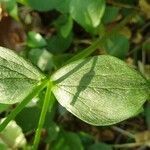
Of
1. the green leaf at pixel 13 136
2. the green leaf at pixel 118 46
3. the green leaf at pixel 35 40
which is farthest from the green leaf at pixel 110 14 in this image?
the green leaf at pixel 13 136

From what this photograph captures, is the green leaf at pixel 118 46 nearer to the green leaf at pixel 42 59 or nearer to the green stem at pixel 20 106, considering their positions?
the green leaf at pixel 42 59

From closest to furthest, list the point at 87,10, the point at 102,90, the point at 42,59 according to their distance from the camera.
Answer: the point at 102,90 < the point at 87,10 < the point at 42,59

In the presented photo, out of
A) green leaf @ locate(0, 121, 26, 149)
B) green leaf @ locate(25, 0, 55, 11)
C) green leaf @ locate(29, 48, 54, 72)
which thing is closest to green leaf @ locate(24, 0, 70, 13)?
green leaf @ locate(25, 0, 55, 11)

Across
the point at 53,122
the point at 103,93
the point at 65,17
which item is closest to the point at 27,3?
the point at 65,17

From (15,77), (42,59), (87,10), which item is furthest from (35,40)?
(15,77)

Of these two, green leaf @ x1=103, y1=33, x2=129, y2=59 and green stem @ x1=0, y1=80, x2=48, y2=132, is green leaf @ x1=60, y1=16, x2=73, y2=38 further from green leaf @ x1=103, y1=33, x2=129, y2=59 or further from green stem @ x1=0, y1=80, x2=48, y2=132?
green stem @ x1=0, y1=80, x2=48, y2=132

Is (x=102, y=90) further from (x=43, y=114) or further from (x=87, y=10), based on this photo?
(x=87, y=10)

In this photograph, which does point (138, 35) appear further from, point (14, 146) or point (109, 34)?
point (14, 146)
